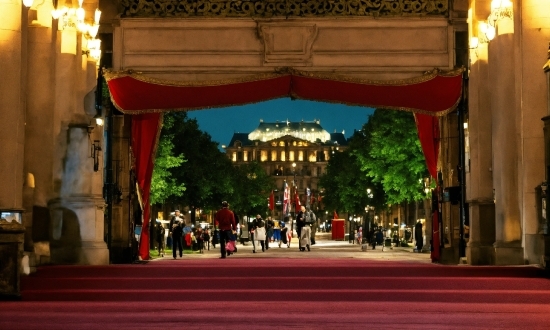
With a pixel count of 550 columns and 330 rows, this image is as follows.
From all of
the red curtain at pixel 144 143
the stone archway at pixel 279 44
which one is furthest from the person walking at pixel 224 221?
the stone archway at pixel 279 44

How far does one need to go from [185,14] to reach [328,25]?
127 inches

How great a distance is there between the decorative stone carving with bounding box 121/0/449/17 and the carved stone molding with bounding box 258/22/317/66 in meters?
0.31

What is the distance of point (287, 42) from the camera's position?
2366cm

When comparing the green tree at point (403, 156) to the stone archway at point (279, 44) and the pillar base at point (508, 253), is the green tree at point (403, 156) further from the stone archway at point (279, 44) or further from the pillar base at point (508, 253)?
the pillar base at point (508, 253)

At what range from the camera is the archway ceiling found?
23469mm

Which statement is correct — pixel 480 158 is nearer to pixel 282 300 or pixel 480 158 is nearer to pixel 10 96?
pixel 10 96

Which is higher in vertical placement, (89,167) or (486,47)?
(486,47)

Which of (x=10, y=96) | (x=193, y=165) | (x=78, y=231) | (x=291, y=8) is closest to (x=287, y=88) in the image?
(x=291, y=8)

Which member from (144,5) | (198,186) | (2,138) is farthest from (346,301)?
(198,186)

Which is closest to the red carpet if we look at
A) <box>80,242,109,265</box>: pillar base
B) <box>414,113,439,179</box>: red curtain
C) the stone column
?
the stone column

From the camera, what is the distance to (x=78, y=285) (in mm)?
13953

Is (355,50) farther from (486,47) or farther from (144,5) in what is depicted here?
(144,5)

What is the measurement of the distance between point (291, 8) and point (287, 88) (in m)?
1.82

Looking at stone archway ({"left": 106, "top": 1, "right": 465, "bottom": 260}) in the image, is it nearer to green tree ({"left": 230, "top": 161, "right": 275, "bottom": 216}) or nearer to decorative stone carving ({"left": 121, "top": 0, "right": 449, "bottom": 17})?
decorative stone carving ({"left": 121, "top": 0, "right": 449, "bottom": 17})
